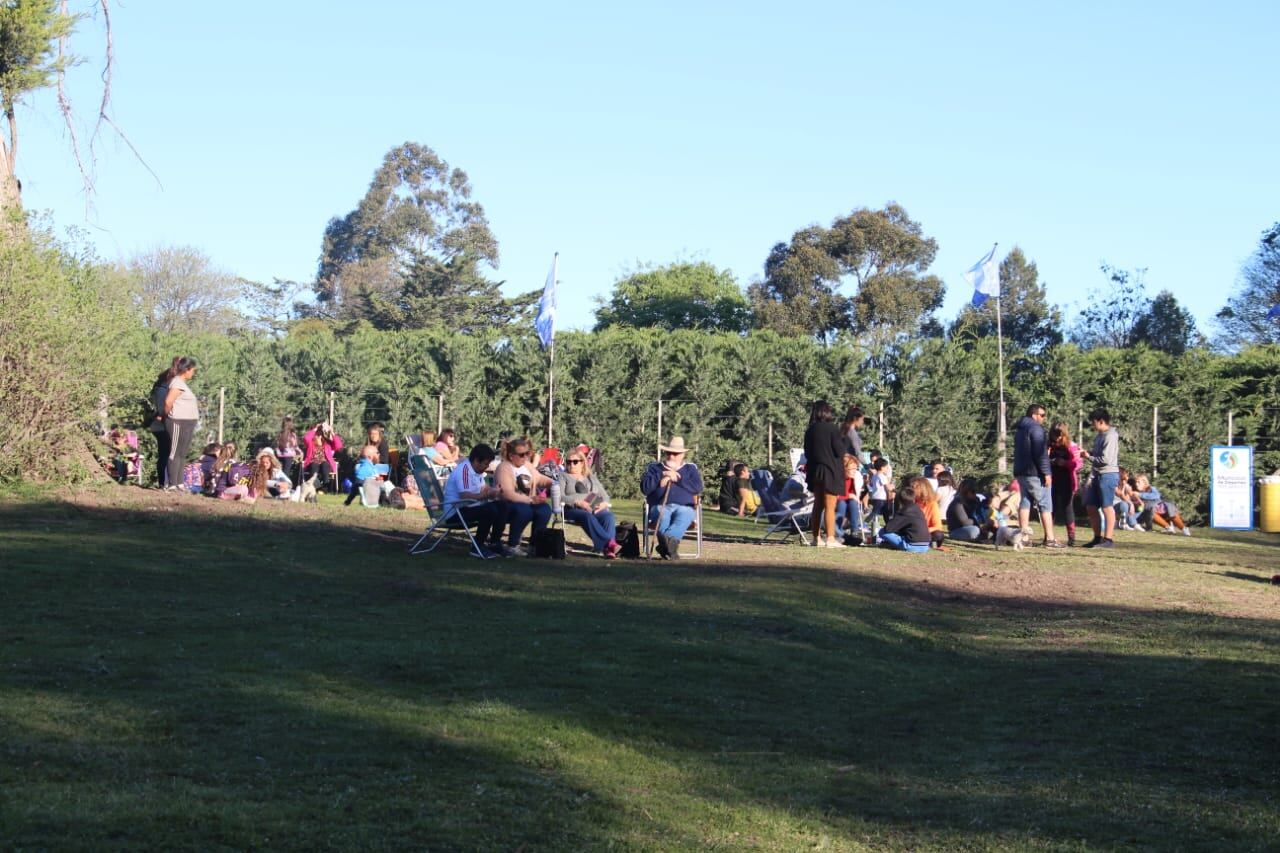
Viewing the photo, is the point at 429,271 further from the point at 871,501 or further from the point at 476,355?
the point at 871,501

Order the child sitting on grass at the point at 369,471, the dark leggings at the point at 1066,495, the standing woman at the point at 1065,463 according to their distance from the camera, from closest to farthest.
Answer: the dark leggings at the point at 1066,495, the standing woman at the point at 1065,463, the child sitting on grass at the point at 369,471

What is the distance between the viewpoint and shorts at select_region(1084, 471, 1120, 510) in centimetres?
1803

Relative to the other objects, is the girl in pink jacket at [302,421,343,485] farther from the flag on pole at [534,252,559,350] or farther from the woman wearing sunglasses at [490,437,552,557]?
the woman wearing sunglasses at [490,437,552,557]

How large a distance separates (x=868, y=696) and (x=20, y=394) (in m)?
12.1

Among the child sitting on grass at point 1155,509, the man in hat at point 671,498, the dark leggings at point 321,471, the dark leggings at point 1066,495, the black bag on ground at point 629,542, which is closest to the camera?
the man in hat at point 671,498

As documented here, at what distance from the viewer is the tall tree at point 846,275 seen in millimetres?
63031

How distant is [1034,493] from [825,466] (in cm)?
331

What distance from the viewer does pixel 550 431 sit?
27.8 m

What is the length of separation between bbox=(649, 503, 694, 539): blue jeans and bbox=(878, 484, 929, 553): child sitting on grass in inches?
120

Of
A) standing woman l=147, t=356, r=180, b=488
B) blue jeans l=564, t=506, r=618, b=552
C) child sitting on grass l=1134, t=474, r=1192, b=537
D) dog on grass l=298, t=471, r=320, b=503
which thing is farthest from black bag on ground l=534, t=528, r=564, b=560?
child sitting on grass l=1134, t=474, r=1192, b=537

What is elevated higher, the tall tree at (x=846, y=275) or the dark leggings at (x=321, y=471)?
the tall tree at (x=846, y=275)

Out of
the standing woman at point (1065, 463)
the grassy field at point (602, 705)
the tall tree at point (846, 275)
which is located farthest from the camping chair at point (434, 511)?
the tall tree at point (846, 275)

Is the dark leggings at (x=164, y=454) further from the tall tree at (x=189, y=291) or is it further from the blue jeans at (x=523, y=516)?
the tall tree at (x=189, y=291)

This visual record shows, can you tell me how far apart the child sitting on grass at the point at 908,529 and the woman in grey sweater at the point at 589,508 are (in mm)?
3658
